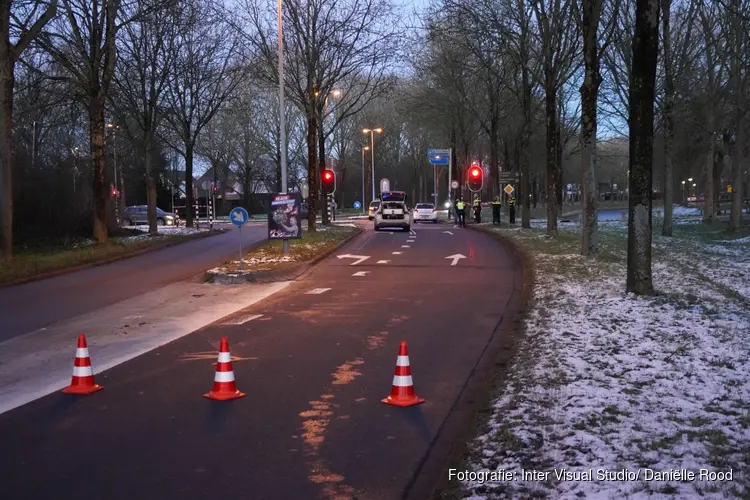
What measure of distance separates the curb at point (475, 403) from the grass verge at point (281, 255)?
7526mm

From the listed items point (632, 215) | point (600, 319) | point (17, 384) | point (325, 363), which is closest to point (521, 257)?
point (632, 215)

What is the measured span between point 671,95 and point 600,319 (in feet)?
63.8

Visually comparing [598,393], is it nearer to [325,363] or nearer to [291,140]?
[325,363]

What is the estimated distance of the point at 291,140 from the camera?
65062 mm

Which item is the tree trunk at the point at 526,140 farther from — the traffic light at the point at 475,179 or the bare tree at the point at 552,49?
the traffic light at the point at 475,179

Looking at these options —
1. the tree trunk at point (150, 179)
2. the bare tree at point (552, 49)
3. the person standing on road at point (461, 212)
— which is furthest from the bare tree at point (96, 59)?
the person standing on road at point (461, 212)

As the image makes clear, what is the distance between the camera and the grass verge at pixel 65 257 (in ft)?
57.8

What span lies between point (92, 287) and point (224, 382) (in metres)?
10.5

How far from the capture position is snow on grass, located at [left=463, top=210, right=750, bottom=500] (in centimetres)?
463

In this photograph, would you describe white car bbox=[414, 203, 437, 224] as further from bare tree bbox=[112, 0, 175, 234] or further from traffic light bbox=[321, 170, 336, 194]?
bare tree bbox=[112, 0, 175, 234]

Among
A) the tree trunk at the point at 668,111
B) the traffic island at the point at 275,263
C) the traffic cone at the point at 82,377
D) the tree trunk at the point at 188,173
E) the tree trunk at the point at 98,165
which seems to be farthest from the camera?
the tree trunk at the point at 188,173

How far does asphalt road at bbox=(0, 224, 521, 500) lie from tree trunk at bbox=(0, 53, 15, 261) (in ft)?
35.5

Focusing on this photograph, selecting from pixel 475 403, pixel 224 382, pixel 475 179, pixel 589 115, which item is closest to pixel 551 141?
pixel 589 115

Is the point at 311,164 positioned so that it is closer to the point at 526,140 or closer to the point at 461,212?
the point at 526,140
